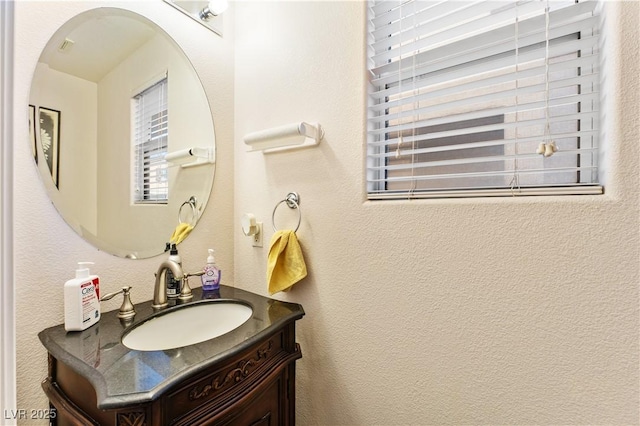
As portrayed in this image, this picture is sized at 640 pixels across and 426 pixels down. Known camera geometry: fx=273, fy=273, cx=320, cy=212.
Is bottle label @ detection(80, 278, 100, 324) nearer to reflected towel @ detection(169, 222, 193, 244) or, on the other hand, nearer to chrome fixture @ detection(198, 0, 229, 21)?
reflected towel @ detection(169, 222, 193, 244)

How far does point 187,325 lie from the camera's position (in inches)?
37.8

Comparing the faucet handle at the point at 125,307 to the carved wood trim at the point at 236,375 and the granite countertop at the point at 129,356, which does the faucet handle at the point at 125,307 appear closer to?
the granite countertop at the point at 129,356

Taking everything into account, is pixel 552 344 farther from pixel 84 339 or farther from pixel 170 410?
pixel 84 339

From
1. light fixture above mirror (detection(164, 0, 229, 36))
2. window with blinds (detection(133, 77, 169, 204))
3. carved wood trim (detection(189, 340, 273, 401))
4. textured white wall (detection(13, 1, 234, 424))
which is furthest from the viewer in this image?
light fixture above mirror (detection(164, 0, 229, 36))

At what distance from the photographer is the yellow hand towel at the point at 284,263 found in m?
1.02

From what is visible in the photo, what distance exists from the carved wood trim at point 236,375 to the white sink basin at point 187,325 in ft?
0.58

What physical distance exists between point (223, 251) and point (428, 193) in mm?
916

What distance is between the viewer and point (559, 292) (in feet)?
2.23

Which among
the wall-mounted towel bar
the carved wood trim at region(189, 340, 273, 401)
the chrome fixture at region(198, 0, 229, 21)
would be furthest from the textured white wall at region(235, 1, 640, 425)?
the carved wood trim at region(189, 340, 273, 401)

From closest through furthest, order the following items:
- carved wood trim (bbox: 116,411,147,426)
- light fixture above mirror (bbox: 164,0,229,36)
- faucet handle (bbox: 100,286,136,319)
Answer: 1. carved wood trim (bbox: 116,411,147,426)
2. faucet handle (bbox: 100,286,136,319)
3. light fixture above mirror (bbox: 164,0,229,36)

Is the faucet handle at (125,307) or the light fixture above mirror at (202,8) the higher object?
the light fixture above mirror at (202,8)

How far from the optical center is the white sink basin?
2.75 ft

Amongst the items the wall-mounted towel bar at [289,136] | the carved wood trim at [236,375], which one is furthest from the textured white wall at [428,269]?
the carved wood trim at [236,375]

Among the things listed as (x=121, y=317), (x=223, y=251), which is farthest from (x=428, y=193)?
(x=121, y=317)
